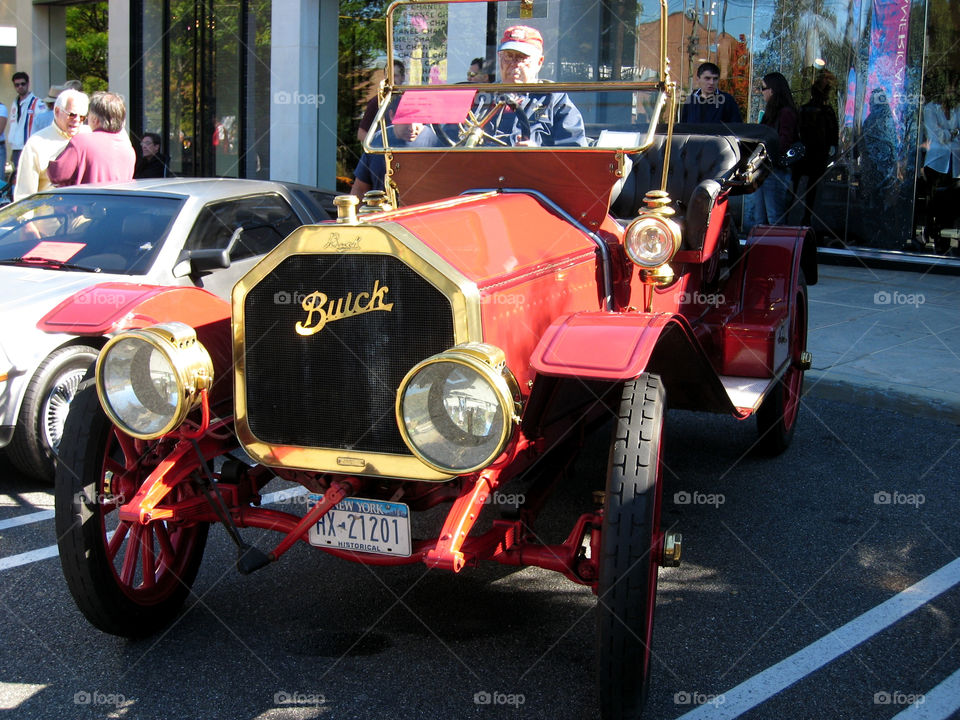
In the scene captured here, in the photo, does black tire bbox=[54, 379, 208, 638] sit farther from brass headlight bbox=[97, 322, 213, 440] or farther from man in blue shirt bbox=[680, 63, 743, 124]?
man in blue shirt bbox=[680, 63, 743, 124]

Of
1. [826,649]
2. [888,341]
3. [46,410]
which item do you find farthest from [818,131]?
[46,410]

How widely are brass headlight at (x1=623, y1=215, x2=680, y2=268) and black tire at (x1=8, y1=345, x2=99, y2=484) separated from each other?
2.61 meters

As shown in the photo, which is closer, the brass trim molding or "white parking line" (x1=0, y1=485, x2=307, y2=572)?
the brass trim molding

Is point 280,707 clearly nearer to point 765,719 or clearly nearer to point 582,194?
point 765,719

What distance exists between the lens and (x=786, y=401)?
5359 mm

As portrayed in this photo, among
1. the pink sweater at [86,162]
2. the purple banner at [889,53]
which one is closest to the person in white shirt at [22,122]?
→ the pink sweater at [86,162]

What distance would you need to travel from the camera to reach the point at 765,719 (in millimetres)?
2898

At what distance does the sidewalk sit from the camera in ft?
20.5

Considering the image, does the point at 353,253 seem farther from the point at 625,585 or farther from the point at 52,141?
the point at 52,141

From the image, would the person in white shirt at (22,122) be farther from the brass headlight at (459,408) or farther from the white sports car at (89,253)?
the brass headlight at (459,408)

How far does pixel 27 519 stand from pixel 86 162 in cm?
317

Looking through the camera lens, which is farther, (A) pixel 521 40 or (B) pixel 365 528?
(A) pixel 521 40

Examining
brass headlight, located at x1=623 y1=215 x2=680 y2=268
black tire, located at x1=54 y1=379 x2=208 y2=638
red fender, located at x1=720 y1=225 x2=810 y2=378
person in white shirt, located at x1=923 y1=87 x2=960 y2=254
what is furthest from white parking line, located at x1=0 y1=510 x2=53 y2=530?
person in white shirt, located at x1=923 y1=87 x2=960 y2=254

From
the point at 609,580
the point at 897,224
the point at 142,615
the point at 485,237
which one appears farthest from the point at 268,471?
the point at 897,224
